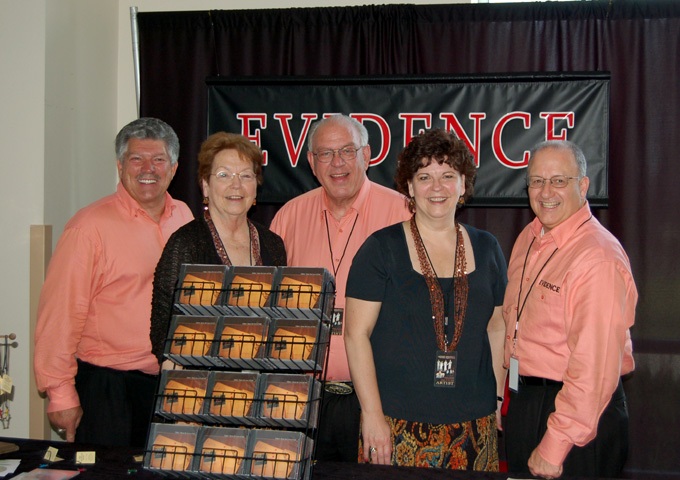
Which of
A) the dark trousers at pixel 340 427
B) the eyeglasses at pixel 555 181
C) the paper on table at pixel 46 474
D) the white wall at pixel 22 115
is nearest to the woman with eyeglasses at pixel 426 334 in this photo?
the eyeglasses at pixel 555 181

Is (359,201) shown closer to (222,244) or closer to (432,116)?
(222,244)

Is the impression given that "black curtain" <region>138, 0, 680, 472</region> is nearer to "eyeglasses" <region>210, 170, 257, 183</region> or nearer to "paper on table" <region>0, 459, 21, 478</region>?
"eyeglasses" <region>210, 170, 257, 183</region>

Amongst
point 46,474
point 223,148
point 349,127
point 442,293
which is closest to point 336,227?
point 349,127

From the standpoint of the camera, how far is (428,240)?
2602 millimetres

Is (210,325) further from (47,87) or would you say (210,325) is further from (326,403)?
(47,87)

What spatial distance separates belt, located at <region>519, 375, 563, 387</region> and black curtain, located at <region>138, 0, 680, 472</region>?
1.84 meters

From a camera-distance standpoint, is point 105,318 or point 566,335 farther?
point 105,318

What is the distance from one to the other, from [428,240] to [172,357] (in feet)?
3.35

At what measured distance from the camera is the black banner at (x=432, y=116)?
13.3 ft

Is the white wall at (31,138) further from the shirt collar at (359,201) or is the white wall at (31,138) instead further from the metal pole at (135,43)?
the shirt collar at (359,201)

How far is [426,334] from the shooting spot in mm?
2467

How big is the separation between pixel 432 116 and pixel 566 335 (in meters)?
1.99

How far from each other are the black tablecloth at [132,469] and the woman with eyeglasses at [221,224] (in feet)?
1.31

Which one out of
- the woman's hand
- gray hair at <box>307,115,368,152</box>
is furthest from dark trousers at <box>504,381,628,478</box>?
gray hair at <box>307,115,368,152</box>
